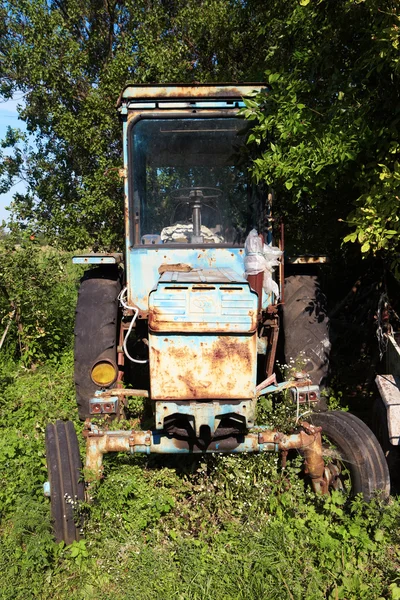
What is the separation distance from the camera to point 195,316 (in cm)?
285

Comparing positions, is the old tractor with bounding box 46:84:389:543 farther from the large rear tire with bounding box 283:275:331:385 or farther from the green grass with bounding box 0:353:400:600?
the green grass with bounding box 0:353:400:600

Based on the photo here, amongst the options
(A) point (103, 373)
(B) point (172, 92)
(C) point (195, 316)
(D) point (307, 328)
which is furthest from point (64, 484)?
(B) point (172, 92)

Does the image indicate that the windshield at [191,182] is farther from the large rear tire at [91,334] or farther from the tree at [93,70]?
the tree at [93,70]

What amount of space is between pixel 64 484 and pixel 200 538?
891 mm

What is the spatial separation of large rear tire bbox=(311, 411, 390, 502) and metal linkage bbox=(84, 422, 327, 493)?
11.9 inches

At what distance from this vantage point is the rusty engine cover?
2850 mm

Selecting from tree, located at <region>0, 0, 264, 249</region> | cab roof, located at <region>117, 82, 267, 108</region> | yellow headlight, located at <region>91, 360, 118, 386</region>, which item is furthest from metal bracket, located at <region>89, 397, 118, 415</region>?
tree, located at <region>0, 0, 264, 249</region>

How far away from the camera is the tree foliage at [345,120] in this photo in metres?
3.60

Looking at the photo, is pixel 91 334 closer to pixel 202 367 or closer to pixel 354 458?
pixel 202 367

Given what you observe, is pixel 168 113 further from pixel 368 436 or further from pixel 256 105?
pixel 368 436

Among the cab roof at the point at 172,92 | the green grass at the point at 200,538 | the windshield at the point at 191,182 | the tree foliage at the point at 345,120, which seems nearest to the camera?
the green grass at the point at 200,538

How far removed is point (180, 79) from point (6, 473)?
6456 millimetres

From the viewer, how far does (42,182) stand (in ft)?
31.8

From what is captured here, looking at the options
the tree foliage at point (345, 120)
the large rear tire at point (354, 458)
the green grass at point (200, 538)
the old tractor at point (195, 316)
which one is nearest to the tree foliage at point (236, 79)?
the tree foliage at point (345, 120)
